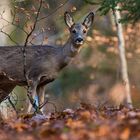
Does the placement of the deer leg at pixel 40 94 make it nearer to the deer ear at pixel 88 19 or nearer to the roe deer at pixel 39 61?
the roe deer at pixel 39 61

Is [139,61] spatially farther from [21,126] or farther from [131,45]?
[21,126]

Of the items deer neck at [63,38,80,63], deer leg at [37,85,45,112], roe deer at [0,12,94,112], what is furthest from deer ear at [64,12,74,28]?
deer leg at [37,85,45,112]

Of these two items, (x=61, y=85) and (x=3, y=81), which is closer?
(x=3, y=81)

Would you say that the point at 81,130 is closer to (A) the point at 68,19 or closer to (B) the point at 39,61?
(B) the point at 39,61

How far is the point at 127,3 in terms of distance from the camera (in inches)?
631

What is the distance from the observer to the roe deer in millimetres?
15922

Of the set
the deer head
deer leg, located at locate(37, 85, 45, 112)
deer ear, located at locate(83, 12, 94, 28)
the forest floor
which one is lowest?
the forest floor

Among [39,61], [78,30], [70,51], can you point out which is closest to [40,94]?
[39,61]

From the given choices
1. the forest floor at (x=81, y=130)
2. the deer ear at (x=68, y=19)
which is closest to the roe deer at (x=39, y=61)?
the deer ear at (x=68, y=19)

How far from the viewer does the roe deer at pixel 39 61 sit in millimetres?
15922

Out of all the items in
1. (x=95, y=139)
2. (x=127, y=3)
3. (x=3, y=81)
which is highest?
(x=127, y=3)

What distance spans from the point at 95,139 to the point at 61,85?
31610 mm

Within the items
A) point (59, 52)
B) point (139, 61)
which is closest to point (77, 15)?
point (59, 52)

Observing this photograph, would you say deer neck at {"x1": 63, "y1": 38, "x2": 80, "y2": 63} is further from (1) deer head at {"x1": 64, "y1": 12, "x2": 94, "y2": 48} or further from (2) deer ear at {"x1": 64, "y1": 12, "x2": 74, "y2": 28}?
(2) deer ear at {"x1": 64, "y1": 12, "x2": 74, "y2": 28}
